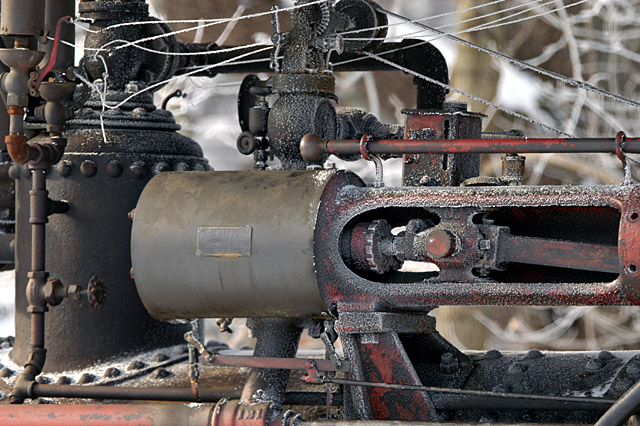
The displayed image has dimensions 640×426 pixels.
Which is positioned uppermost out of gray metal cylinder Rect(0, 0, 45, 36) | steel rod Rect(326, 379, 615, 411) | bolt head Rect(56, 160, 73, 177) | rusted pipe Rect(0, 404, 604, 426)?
gray metal cylinder Rect(0, 0, 45, 36)

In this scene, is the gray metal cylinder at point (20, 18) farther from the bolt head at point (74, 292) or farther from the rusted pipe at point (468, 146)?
the rusted pipe at point (468, 146)

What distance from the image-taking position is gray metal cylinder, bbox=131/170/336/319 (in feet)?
8.27

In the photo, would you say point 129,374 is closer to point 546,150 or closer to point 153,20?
point 153,20

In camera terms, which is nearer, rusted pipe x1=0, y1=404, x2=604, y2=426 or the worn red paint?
the worn red paint

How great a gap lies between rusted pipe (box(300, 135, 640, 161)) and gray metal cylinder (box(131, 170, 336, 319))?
68 millimetres

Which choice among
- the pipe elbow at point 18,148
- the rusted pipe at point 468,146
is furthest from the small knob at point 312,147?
the pipe elbow at point 18,148

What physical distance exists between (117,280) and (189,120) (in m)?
4.54

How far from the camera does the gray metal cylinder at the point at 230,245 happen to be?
2521mm

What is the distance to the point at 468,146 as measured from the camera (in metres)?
2.46

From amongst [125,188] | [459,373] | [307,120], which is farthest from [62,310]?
[459,373]

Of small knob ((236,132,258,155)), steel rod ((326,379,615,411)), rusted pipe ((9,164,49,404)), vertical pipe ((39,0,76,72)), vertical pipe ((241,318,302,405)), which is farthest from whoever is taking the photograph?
vertical pipe ((39,0,76,72))

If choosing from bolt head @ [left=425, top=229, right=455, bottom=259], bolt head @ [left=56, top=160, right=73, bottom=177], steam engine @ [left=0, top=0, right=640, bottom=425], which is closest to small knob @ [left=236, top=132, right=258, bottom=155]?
steam engine @ [left=0, top=0, right=640, bottom=425]

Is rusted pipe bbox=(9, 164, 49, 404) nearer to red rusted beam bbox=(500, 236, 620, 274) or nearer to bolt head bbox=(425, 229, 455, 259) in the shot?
bolt head bbox=(425, 229, 455, 259)

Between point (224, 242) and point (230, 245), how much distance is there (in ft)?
0.06
